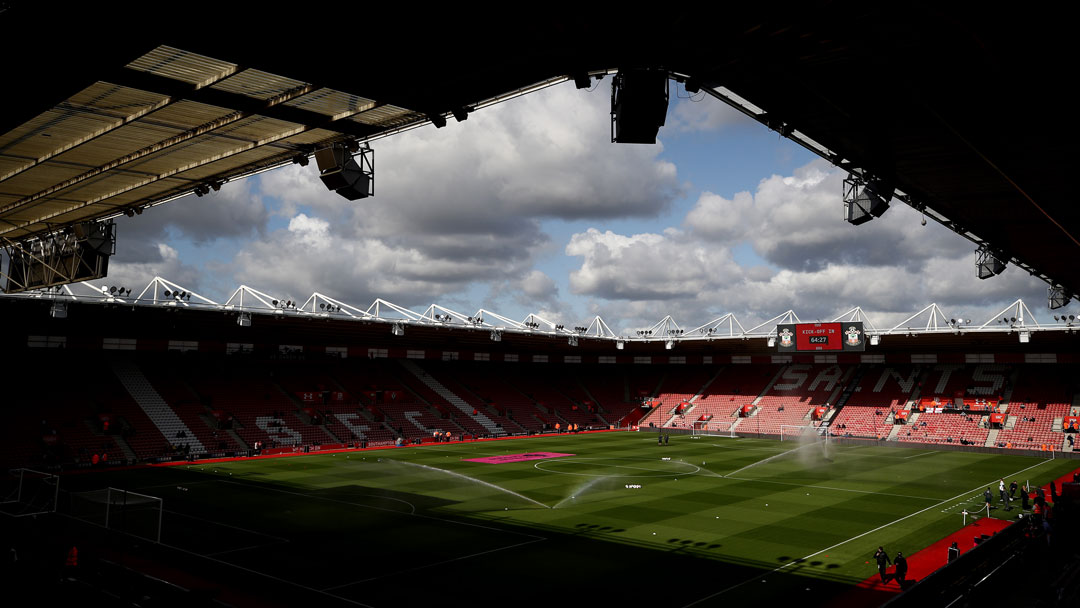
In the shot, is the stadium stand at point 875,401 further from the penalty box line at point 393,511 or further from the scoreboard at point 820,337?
the penalty box line at point 393,511

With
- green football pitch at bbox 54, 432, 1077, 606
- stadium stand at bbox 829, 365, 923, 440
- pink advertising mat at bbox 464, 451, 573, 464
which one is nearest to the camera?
green football pitch at bbox 54, 432, 1077, 606

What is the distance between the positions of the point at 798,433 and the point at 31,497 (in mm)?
58640

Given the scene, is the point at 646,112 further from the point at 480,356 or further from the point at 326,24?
the point at 480,356

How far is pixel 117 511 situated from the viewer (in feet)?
81.1

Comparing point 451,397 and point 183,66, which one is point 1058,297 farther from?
point 451,397

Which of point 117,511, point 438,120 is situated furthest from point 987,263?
point 117,511

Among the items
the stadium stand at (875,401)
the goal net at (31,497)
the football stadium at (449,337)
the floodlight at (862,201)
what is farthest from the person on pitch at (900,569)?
the stadium stand at (875,401)

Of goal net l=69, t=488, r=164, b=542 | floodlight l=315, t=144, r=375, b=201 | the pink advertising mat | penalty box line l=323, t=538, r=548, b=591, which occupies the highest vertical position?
floodlight l=315, t=144, r=375, b=201

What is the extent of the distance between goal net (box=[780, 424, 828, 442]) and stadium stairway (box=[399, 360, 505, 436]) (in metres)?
26.4

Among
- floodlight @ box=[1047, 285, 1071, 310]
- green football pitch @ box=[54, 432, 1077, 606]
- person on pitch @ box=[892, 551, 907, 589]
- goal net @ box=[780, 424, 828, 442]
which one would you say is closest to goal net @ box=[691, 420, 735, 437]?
goal net @ box=[780, 424, 828, 442]

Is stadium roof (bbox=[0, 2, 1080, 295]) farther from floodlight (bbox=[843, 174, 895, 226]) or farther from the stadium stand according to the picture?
the stadium stand

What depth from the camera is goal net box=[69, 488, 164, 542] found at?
927 inches

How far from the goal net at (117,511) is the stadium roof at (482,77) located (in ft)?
42.8

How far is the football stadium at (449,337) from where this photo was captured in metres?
8.68
